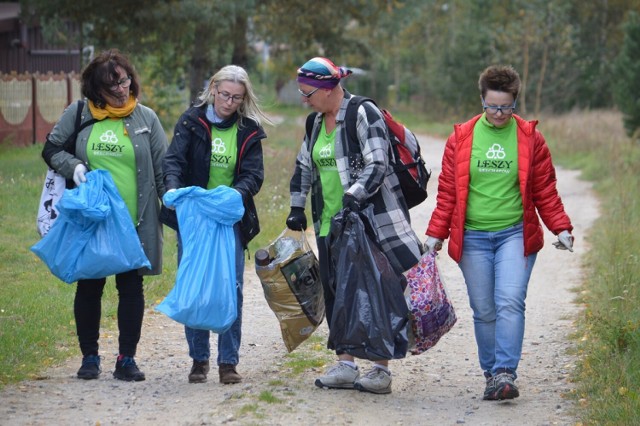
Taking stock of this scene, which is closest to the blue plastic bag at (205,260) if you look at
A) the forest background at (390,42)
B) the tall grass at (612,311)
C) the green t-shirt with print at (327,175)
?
the green t-shirt with print at (327,175)

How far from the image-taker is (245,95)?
5988 millimetres

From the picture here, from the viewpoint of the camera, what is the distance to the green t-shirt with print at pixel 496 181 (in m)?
5.84

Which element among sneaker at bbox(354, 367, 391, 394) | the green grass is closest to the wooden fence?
the green grass

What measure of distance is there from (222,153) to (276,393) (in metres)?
1.31

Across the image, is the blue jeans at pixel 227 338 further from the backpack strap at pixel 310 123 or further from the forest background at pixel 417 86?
the forest background at pixel 417 86

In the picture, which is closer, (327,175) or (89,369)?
(327,175)

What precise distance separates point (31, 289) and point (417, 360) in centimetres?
349

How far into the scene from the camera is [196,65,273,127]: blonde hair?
5906 millimetres

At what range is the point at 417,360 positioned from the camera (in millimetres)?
7242

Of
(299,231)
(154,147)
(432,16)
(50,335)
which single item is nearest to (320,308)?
(299,231)

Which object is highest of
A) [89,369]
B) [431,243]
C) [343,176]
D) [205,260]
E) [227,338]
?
[343,176]

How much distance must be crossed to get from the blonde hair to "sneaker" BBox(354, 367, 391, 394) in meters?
1.47

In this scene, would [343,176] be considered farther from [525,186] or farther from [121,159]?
[121,159]

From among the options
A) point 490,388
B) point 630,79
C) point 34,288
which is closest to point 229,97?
point 490,388
